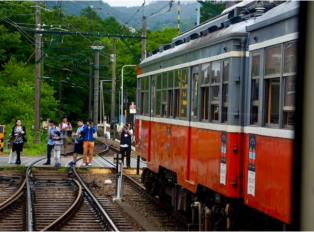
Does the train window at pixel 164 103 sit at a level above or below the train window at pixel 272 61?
below

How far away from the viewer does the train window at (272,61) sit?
668 cm

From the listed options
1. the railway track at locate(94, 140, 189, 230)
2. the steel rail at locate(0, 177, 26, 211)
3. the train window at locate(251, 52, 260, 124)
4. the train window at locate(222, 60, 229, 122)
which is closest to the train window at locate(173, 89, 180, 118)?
the railway track at locate(94, 140, 189, 230)

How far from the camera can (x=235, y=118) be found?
25.8 feet

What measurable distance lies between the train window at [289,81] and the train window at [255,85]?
0.85 metres

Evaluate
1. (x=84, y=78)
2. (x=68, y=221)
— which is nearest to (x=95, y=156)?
(x=68, y=221)

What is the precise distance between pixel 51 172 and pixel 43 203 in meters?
6.13

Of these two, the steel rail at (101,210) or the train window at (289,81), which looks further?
the steel rail at (101,210)

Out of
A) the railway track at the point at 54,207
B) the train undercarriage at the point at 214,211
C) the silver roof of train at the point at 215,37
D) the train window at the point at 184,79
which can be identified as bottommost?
the railway track at the point at 54,207

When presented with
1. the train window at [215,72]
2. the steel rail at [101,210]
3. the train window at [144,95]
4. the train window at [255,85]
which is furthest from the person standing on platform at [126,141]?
the train window at [255,85]

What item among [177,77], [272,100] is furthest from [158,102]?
[272,100]

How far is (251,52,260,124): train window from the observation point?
24.1 feet

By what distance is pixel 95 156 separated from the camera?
27.5 metres

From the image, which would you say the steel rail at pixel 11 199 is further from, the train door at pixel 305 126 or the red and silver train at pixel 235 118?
the train door at pixel 305 126

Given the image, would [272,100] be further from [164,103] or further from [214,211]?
[164,103]
